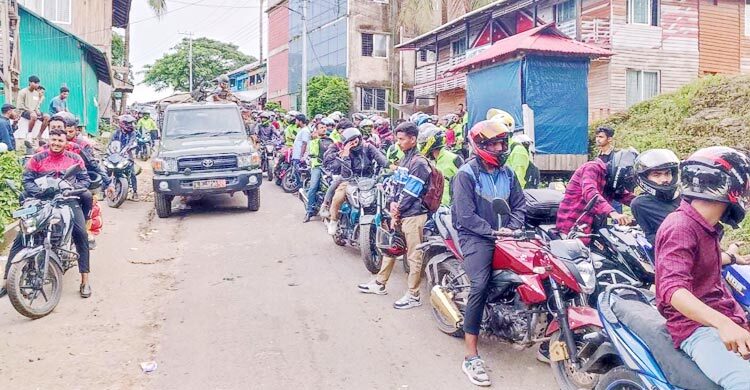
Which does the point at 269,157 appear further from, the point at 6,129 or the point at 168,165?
the point at 6,129

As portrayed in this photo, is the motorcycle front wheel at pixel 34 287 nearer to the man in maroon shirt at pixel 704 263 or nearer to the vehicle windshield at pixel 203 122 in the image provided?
the man in maroon shirt at pixel 704 263

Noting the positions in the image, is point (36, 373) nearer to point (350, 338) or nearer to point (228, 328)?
point (228, 328)

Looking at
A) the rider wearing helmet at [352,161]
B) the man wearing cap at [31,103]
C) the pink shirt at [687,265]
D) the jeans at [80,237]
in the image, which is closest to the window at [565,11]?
the rider wearing helmet at [352,161]

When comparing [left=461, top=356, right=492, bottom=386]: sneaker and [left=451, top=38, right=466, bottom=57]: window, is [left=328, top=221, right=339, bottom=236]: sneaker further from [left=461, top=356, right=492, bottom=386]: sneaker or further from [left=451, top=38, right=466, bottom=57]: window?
[left=451, top=38, right=466, bottom=57]: window

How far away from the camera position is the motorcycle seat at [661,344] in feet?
8.74

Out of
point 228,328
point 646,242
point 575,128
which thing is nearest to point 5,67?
point 228,328

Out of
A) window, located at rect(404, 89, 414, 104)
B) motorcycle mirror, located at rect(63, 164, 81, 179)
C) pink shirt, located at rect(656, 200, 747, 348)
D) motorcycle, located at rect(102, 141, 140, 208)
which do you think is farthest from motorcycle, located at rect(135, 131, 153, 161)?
window, located at rect(404, 89, 414, 104)

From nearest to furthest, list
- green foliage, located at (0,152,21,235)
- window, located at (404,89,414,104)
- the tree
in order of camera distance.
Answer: green foliage, located at (0,152,21,235) < window, located at (404,89,414,104) < the tree

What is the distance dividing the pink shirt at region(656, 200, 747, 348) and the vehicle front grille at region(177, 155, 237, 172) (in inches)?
356

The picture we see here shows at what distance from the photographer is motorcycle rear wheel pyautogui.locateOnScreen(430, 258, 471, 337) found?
210 inches

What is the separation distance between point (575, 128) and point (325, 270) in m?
9.60

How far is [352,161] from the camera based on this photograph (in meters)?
8.75

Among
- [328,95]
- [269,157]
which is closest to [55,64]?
[269,157]

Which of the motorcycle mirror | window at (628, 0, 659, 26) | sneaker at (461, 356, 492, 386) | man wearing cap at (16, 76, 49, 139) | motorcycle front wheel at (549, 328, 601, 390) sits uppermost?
window at (628, 0, 659, 26)
